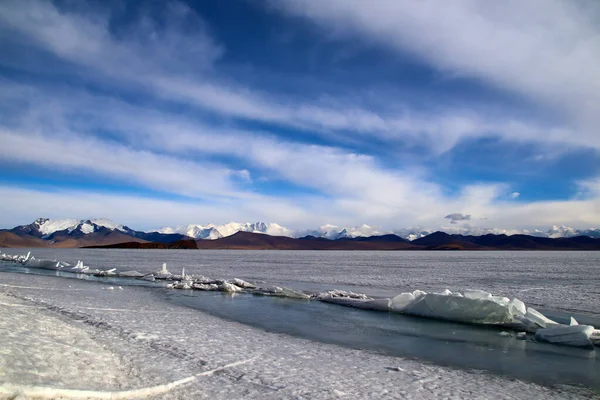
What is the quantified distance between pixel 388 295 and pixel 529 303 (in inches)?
258

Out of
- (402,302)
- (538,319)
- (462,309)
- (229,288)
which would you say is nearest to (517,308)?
(538,319)

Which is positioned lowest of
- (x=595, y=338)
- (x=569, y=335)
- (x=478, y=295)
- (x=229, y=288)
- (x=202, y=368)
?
(x=595, y=338)

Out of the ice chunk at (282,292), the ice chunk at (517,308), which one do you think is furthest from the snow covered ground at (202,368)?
the ice chunk at (282,292)

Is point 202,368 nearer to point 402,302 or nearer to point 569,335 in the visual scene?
point 569,335

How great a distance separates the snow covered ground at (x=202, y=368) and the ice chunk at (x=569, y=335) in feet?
14.6

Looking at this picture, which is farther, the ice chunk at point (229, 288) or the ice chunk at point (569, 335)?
the ice chunk at point (229, 288)

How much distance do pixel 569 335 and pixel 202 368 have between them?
10265 mm

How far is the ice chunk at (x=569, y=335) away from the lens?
1088 centimetres

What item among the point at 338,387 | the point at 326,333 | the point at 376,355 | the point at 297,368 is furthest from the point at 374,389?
the point at 326,333

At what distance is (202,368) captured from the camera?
7.31m

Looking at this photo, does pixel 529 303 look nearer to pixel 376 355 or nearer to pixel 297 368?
pixel 376 355

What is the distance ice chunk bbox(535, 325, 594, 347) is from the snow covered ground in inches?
175

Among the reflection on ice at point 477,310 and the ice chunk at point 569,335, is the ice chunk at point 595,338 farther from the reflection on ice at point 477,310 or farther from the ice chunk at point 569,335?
the ice chunk at point 569,335

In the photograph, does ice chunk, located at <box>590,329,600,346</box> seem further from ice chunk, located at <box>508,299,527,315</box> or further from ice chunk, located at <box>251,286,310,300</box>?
ice chunk, located at <box>251,286,310,300</box>
